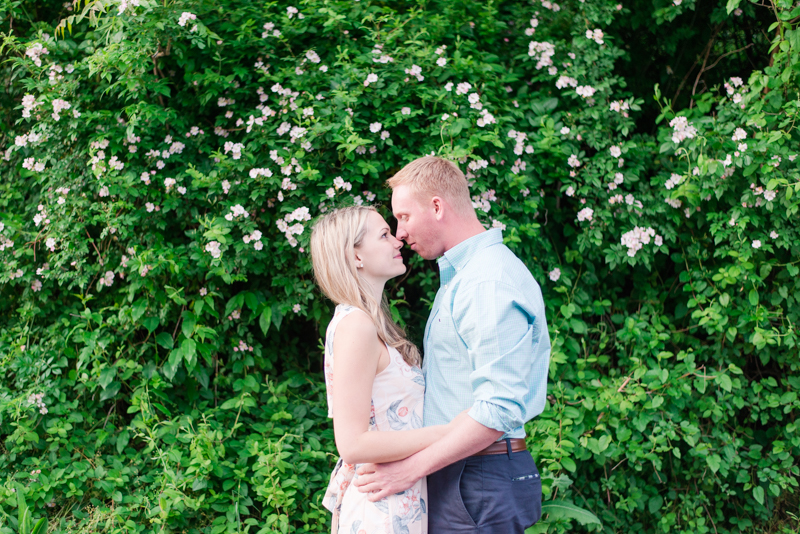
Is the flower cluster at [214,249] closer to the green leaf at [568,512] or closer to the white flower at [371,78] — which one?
the white flower at [371,78]

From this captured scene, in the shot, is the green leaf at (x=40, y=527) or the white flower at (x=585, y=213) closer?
the green leaf at (x=40, y=527)

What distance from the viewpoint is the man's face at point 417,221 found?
185 centimetres

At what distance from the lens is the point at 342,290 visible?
1837 millimetres

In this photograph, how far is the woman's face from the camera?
1.89 m

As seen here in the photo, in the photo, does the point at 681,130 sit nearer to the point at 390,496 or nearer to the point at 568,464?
the point at 568,464

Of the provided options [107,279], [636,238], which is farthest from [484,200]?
[107,279]

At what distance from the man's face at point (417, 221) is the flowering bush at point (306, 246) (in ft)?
3.65

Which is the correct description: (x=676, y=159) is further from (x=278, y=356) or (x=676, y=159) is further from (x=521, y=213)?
(x=278, y=356)

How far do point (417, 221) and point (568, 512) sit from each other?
1.74 m

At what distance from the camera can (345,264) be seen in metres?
1.86

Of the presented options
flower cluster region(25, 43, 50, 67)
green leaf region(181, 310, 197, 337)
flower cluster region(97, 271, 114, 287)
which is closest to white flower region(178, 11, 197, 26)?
flower cluster region(25, 43, 50, 67)

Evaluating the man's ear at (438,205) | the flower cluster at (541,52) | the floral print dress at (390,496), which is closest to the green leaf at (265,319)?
the floral print dress at (390,496)

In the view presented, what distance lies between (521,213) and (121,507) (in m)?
2.62

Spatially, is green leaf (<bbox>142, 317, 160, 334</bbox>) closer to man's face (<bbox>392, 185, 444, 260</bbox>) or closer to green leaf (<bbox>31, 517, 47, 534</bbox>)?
green leaf (<bbox>31, 517, 47, 534</bbox>)
